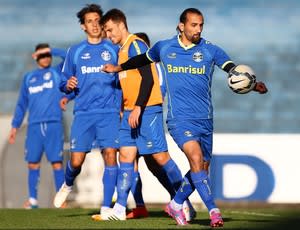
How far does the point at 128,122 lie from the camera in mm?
9867

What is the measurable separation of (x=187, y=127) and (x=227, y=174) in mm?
5636

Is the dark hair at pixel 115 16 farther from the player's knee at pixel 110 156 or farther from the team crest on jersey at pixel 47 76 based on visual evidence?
the team crest on jersey at pixel 47 76

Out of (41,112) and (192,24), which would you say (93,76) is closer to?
(192,24)

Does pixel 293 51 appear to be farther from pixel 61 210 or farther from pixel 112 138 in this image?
pixel 112 138

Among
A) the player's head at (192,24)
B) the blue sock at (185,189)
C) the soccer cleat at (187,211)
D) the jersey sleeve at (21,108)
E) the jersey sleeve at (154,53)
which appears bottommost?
the soccer cleat at (187,211)

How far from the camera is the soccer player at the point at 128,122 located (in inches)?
394

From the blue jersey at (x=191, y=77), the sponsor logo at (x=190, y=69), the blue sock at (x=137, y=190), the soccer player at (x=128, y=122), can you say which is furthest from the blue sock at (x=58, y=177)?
the sponsor logo at (x=190, y=69)

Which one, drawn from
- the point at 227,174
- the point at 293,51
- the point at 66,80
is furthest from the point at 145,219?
the point at 293,51

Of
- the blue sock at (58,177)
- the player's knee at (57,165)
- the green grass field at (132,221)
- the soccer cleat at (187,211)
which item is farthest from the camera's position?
the player's knee at (57,165)

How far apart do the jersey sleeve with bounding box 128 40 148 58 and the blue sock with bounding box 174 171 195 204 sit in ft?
4.21

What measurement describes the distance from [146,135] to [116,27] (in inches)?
40.8

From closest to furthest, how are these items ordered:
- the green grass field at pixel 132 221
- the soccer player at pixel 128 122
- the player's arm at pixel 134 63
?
the green grass field at pixel 132 221
the player's arm at pixel 134 63
the soccer player at pixel 128 122

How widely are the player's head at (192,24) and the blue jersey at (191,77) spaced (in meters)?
0.08

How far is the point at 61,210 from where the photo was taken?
12.5 metres
